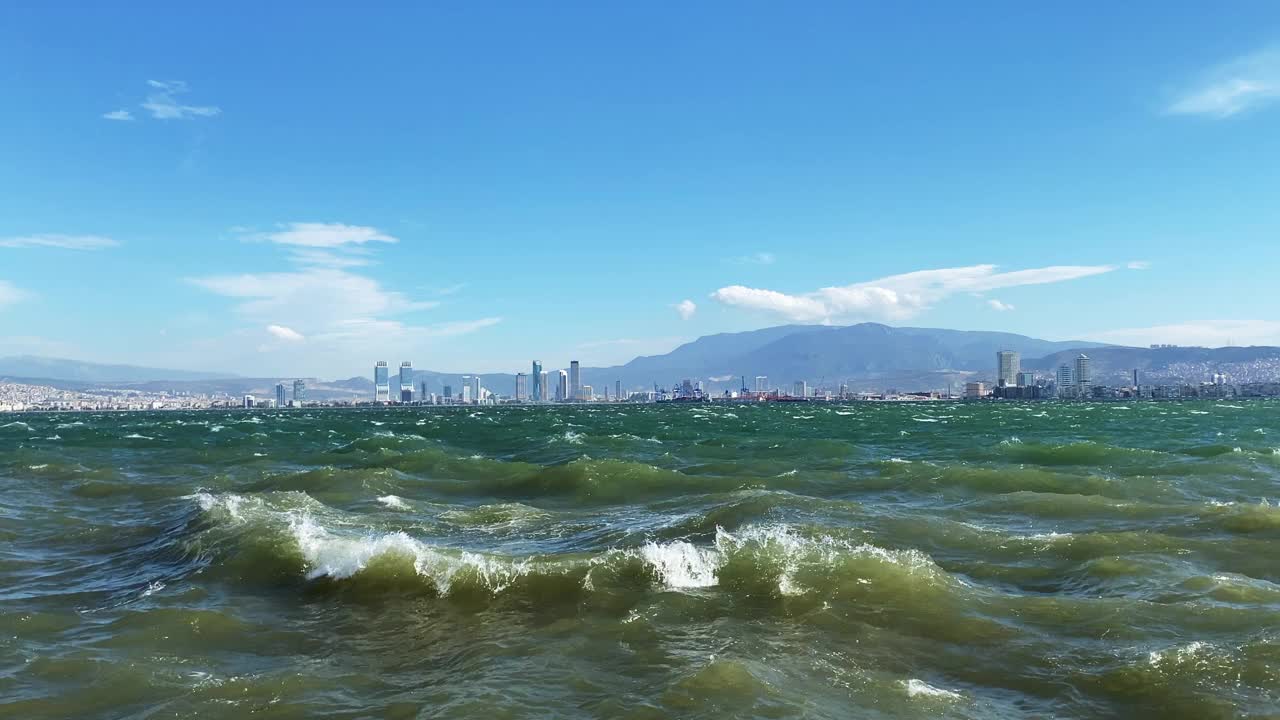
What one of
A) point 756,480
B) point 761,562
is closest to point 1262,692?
point 761,562

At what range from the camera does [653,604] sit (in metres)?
12.0

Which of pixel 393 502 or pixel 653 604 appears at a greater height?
pixel 653 604

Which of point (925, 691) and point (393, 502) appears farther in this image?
point (393, 502)

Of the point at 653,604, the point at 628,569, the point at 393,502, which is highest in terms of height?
the point at 628,569

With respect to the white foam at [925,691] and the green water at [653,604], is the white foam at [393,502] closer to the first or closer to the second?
the green water at [653,604]

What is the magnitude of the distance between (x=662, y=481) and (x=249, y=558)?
52.0ft

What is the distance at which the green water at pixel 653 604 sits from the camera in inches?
336

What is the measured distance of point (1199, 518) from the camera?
1878 cm

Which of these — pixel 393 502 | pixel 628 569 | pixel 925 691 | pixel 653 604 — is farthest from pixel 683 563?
pixel 393 502

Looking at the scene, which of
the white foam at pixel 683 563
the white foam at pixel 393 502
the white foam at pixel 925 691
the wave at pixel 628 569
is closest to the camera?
the white foam at pixel 925 691

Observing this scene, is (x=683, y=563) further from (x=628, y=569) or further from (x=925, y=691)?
(x=925, y=691)

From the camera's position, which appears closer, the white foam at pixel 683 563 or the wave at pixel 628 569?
the wave at pixel 628 569

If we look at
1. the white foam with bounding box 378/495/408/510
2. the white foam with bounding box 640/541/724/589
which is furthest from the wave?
the white foam with bounding box 378/495/408/510

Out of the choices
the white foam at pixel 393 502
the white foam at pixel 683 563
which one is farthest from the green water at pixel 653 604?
the white foam at pixel 393 502
